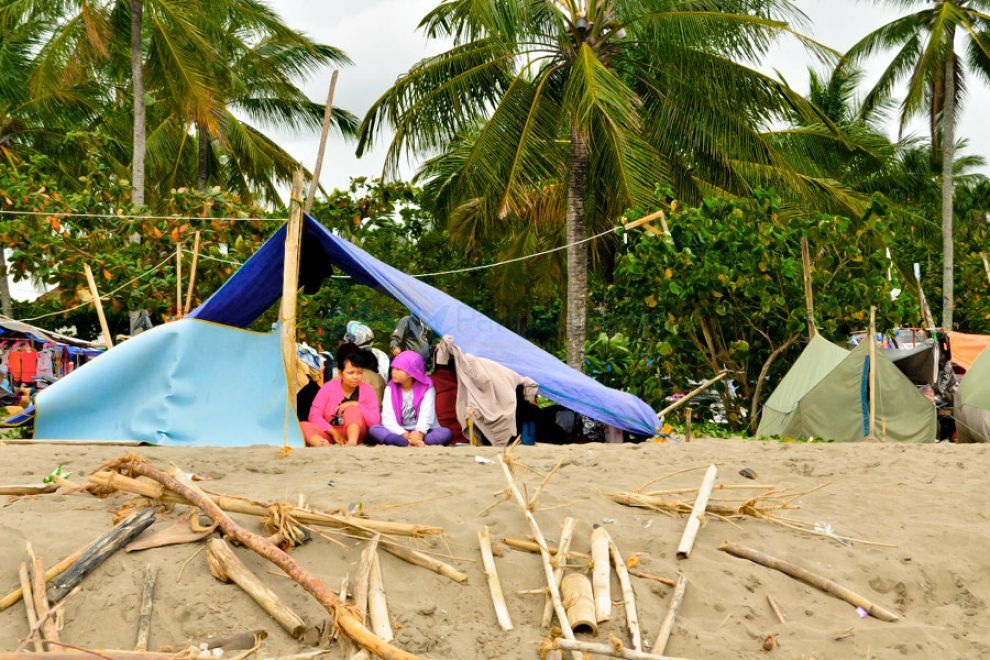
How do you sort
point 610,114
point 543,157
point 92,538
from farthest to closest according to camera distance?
point 543,157 < point 610,114 < point 92,538

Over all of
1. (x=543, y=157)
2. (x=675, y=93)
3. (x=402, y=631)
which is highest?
(x=675, y=93)

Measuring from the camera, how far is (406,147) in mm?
13195

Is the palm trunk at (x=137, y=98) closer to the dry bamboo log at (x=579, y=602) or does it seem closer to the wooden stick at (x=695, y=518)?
the wooden stick at (x=695, y=518)

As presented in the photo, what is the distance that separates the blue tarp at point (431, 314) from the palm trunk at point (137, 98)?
22.8 ft

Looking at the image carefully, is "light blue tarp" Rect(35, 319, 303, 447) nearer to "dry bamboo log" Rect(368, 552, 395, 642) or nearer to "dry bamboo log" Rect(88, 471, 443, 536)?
"dry bamboo log" Rect(88, 471, 443, 536)

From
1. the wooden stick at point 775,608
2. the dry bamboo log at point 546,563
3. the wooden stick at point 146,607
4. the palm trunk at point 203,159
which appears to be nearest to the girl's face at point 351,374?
the dry bamboo log at point 546,563

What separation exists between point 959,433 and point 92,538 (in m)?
8.50

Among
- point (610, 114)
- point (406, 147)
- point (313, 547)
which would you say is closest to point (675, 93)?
point (610, 114)

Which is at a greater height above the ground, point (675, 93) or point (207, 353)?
point (675, 93)

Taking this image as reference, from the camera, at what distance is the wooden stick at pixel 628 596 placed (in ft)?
11.1

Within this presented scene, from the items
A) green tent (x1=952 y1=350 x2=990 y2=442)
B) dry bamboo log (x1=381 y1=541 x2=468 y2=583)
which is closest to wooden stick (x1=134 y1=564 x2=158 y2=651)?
dry bamboo log (x1=381 y1=541 x2=468 y2=583)

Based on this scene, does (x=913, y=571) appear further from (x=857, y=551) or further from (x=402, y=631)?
(x=402, y=631)

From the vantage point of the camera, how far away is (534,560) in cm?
388

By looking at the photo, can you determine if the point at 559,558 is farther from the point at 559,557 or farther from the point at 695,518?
the point at 695,518
